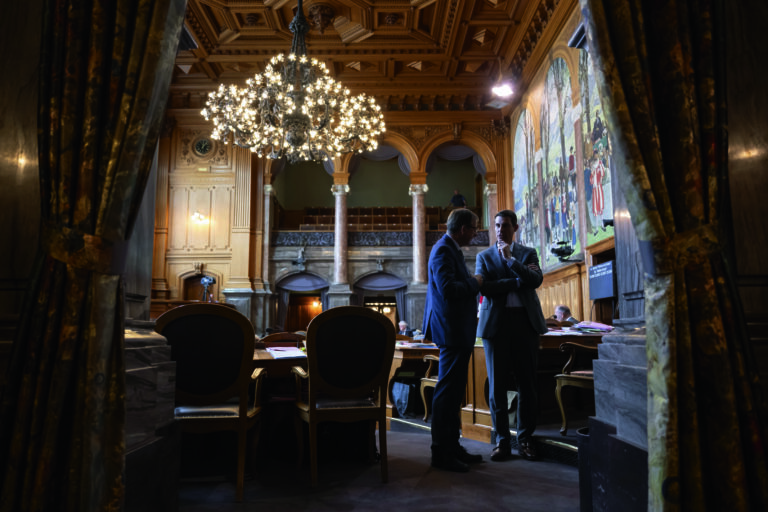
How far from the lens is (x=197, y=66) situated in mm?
13148

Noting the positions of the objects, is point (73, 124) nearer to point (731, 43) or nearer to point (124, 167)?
point (124, 167)

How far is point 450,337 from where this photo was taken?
10.8ft

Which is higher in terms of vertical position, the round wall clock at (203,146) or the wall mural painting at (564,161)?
the round wall clock at (203,146)

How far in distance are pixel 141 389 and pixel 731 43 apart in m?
2.64

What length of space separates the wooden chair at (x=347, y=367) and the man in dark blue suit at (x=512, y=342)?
0.76 metres

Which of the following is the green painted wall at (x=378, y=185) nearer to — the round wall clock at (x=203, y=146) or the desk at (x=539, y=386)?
the round wall clock at (x=203, y=146)

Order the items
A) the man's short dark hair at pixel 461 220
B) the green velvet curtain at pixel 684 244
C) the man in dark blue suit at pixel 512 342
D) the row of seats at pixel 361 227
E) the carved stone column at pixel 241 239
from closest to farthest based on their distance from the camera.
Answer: the green velvet curtain at pixel 684 244 → the man's short dark hair at pixel 461 220 → the man in dark blue suit at pixel 512 342 → the carved stone column at pixel 241 239 → the row of seats at pixel 361 227

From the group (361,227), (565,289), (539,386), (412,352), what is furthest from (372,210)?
(539,386)

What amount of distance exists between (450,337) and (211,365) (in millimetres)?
1369

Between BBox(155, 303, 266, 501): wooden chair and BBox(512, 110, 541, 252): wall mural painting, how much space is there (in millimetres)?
9087

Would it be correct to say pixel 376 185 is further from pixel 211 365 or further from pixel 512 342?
pixel 211 365

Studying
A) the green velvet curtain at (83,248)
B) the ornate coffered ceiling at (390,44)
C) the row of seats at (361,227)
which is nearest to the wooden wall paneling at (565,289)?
the ornate coffered ceiling at (390,44)

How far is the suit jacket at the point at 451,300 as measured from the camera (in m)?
3.28

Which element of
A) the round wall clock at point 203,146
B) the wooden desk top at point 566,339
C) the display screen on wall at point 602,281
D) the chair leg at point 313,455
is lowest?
the chair leg at point 313,455
